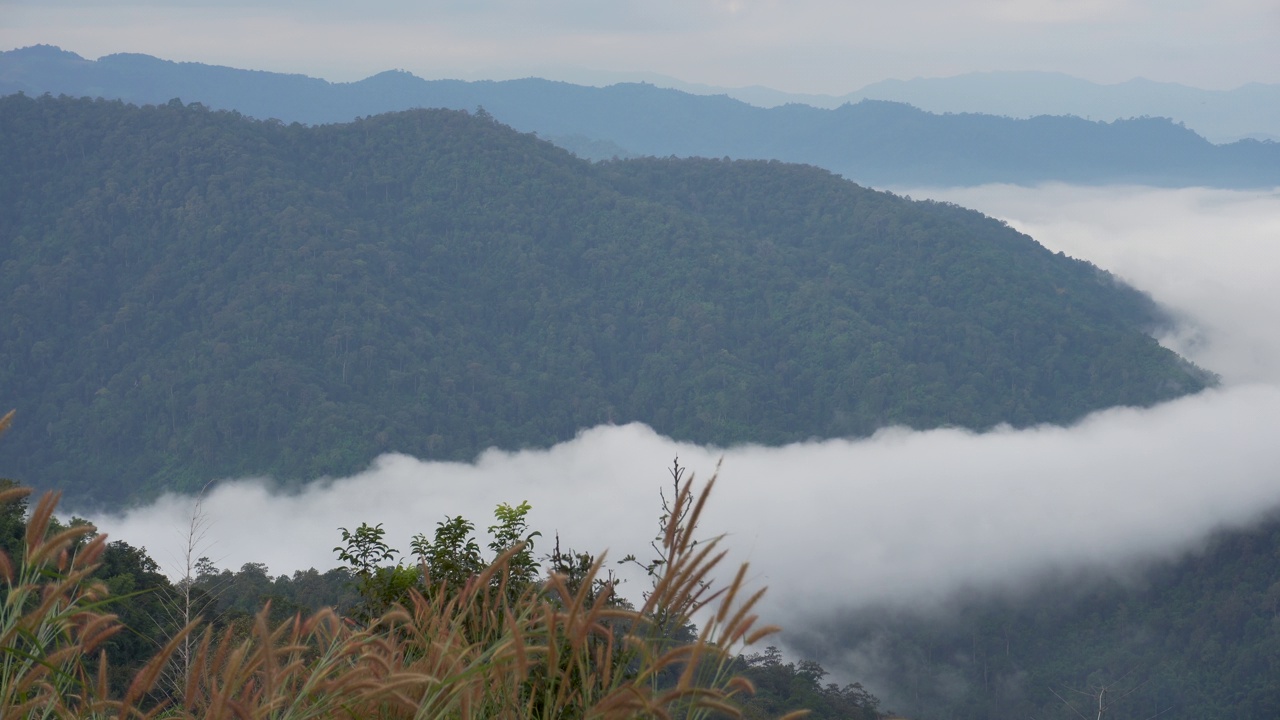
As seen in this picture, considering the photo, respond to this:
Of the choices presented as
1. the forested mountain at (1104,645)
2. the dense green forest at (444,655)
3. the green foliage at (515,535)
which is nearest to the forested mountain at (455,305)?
the forested mountain at (1104,645)

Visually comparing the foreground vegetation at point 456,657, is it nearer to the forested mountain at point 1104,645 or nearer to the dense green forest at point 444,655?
the dense green forest at point 444,655

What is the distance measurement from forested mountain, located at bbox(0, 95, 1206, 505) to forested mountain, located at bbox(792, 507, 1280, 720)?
64.4 ft

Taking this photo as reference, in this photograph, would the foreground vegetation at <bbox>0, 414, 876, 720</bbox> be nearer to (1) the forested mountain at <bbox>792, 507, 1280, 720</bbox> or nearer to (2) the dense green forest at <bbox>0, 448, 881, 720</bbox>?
(2) the dense green forest at <bbox>0, 448, 881, 720</bbox>

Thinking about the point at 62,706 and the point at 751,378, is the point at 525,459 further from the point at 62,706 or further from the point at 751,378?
the point at 62,706

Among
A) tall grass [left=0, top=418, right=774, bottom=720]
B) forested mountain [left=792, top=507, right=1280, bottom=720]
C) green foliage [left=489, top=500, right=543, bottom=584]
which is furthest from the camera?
forested mountain [left=792, top=507, right=1280, bottom=720]

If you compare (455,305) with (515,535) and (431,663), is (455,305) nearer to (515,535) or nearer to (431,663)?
(515,535)

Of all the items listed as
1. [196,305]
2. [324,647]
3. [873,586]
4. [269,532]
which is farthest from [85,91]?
[324,647]

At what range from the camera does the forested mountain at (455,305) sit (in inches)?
2532

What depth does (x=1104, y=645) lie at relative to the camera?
4831 centimetres

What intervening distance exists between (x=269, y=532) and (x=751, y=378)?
33.3 metres

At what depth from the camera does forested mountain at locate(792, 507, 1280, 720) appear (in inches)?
1640

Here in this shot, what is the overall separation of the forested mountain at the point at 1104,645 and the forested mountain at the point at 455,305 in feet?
→ 64.4

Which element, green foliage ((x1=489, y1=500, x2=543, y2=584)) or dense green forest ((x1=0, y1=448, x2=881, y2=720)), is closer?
dense green forest ((x1=0, y1=448, x2=881, y2=720))

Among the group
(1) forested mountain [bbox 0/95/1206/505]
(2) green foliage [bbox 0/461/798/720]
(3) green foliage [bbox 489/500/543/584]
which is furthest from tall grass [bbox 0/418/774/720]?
(1) forested mountain [bbox 0/95/1206/505]
